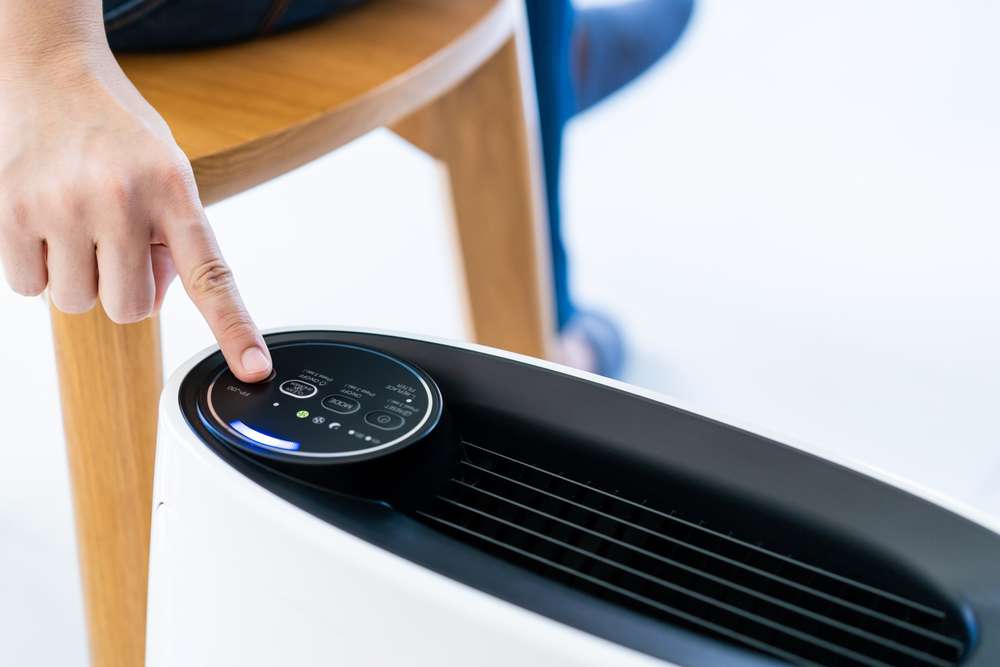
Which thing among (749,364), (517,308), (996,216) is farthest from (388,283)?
(996,216)

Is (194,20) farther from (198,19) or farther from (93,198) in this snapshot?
(93,198)

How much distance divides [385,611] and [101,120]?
0.88 feet

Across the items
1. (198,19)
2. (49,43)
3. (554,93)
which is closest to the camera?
(49,43)

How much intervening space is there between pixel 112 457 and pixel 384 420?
0.24 m

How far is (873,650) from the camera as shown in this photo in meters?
0.39

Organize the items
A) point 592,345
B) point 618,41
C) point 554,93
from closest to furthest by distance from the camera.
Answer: point 554,93 < point 592,345 < point 618,41

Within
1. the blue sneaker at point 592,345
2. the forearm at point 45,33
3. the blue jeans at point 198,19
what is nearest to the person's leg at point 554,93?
the blue sneaker at point 592,345

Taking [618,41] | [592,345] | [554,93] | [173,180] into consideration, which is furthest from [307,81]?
[618,41]

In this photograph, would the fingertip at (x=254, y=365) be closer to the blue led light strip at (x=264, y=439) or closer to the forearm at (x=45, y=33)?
the blue led light strip at (x=264, y=439)

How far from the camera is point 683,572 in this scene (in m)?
0.42

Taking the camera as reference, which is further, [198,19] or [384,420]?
[198,19]

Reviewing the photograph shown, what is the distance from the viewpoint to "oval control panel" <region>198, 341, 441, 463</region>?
439 millimetres

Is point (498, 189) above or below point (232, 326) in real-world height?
below

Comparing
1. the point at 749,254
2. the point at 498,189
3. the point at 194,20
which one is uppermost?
the point at 194,20
